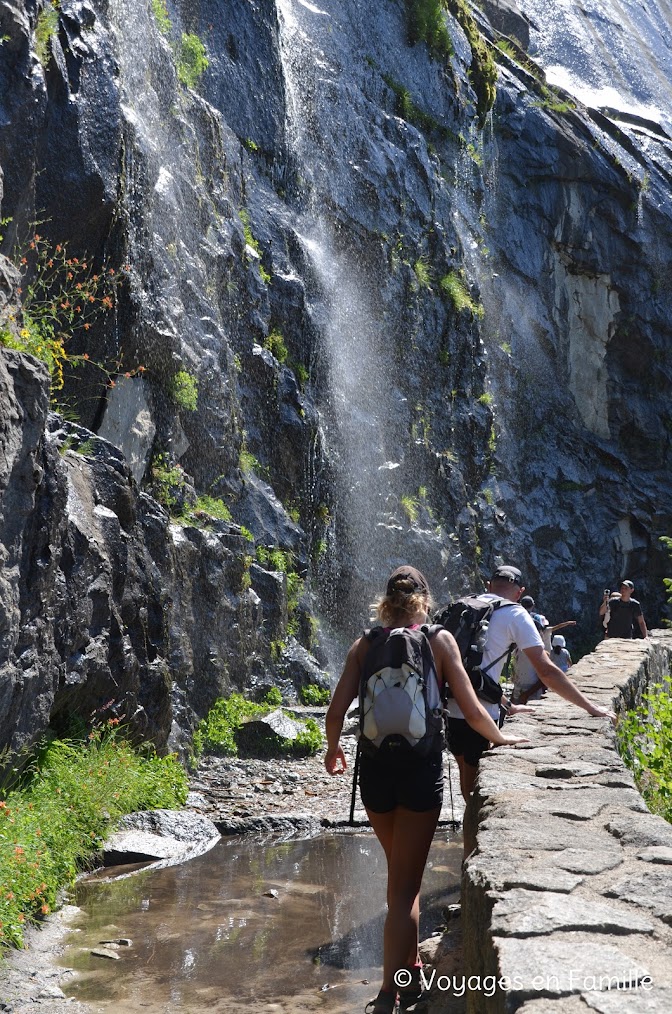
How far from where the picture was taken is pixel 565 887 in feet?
10.8

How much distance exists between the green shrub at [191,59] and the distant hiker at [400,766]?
46.2 feet

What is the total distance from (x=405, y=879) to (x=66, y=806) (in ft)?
13.2

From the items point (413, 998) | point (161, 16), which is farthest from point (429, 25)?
point (413, 998)

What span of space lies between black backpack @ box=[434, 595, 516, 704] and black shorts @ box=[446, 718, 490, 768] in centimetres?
20

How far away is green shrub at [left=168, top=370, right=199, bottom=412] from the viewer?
13062 mm

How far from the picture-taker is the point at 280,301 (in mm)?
16672

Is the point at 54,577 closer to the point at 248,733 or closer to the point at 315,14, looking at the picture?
the point at 248,733

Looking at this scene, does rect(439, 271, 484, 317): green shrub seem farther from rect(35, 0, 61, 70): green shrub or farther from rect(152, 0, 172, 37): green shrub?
rect(35, 0, 61, 70): green shrub

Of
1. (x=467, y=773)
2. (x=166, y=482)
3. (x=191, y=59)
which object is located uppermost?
(x=191, y=59)

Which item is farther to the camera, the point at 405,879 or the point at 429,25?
the point at 429,25

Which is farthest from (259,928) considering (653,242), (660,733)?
(653,242)

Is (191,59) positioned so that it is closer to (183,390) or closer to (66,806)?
(183,390)

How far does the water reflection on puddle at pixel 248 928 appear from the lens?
5.01 metres

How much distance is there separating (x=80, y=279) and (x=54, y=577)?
456cm
